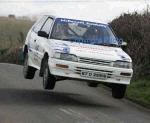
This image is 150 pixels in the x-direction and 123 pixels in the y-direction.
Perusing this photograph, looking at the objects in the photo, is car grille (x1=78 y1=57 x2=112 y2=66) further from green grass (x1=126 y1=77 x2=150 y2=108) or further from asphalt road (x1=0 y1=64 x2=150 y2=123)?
green grass (x1=126 y1=77 x2=150 y2=108)

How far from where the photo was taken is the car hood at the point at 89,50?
1511 cm

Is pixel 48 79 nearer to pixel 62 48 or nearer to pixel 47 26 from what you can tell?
pixel 62 48

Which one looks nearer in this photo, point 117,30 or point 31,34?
point 31,34

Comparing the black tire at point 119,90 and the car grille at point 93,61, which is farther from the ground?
the car grille at point 93,61

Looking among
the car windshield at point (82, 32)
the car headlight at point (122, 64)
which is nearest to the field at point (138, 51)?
the car headlight at point (122, 64)

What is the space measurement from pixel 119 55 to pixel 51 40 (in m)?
1.76

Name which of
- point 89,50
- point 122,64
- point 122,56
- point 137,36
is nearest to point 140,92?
point 122,56

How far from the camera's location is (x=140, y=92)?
792 inches

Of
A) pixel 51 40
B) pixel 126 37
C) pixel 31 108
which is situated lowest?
pixel 126 37

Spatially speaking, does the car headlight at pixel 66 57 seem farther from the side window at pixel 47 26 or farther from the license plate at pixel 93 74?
the side window at pixel 47 26

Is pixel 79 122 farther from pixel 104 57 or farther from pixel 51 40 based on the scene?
pixel 51 40

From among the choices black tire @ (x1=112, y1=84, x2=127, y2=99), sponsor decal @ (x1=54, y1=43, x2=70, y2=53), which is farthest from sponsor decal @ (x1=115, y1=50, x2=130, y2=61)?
sponsor decal @ (x1=54, y1=43, x2=70, y2=53)

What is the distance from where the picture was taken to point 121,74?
15273 mm

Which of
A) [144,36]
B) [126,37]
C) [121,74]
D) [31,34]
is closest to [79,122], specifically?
[121,74]
